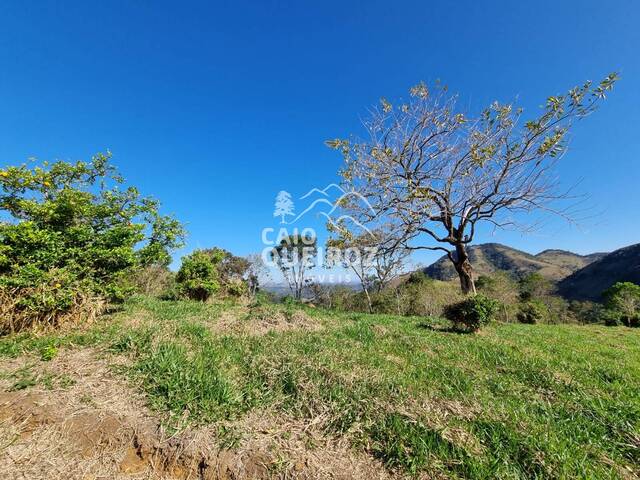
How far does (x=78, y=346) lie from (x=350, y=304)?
22448mm

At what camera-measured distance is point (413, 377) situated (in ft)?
11.7

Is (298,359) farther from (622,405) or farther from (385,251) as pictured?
(385,251)

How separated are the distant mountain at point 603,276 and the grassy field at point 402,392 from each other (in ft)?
164

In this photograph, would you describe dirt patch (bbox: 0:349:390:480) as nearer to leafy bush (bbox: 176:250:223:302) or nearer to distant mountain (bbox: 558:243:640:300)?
leafy bush (bbox: 176:250:223:302)

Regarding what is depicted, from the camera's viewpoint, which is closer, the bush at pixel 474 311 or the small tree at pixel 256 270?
the bush at pixel 474 311

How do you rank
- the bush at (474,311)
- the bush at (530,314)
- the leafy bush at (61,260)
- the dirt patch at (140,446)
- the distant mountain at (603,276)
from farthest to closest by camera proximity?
the distant mountain at (603,276)
the bush at (530,314)
the bush at (474,311)
the leafy bush at (61,260)
the dirt patch at (140,446)

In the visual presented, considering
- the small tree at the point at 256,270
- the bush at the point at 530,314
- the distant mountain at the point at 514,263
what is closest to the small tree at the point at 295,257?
the small tree at the point at 256,270

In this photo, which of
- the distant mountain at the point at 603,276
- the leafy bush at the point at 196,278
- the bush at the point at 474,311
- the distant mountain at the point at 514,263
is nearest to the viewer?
the bush at the point at 474,311

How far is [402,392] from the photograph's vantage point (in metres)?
3.02

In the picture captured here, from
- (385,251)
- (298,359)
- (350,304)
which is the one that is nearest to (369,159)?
(385,251)

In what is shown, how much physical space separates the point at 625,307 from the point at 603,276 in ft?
120

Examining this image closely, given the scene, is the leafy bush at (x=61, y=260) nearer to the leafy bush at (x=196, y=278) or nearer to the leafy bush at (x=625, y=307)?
the leafy bush at (x=196, y=278)

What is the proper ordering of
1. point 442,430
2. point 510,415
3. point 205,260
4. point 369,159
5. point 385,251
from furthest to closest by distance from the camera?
point 205,260 < point 385,251 < point 369,159 < point 510,415 < point 442,430

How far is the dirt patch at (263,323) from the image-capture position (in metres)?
5.49
